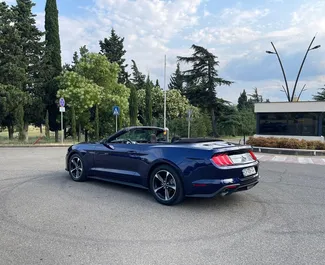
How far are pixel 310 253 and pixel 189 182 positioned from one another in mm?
1970

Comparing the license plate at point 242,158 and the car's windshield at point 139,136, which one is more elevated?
the car's windshield at point 139,136

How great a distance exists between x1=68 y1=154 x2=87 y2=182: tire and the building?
1466cm

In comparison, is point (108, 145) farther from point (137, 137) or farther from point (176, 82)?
Result: point (176, 82)

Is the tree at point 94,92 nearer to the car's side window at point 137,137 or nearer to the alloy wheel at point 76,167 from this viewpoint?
the alloy wheel at point 76,167

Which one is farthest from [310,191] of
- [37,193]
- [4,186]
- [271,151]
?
[271,151]

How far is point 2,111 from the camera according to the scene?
1969 cm

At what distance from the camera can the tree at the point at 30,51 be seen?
75.4 ft

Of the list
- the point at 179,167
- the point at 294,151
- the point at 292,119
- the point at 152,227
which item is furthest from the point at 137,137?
the point at 292,119

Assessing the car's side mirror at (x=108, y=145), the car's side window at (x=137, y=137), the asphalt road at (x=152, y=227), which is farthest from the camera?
the car's side window at (x=137, y=137)

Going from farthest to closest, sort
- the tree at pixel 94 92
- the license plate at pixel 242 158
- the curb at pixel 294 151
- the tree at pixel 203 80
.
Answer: the tree at pixel 203 80 → the tree at pixel 94 92 → the curb at pixel 294 151 → the license plate at pixel 242 158

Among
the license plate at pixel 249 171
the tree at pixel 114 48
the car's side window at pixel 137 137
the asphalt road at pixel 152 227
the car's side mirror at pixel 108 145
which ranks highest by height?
the tree at pixel 114 48

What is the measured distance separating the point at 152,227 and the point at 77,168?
11.2ft

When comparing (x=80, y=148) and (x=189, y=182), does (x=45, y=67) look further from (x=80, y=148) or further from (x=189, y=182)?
(x=189, y=182)

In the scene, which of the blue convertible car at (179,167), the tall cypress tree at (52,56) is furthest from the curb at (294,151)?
the tall cypress tree at (52,56)
